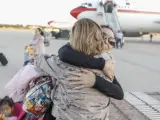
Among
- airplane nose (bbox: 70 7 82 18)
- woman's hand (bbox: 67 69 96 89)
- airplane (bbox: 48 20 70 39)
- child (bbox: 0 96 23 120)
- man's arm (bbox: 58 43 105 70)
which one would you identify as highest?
man's arm (bbox: 58 43 105 70)

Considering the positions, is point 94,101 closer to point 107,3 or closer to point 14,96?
point 14,96

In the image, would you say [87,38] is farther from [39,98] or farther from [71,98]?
[39,98]

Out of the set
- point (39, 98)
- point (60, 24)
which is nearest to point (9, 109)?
point (39, 98)

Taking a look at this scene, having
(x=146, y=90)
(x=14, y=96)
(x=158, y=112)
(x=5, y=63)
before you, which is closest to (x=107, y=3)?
(x=5, y=63)

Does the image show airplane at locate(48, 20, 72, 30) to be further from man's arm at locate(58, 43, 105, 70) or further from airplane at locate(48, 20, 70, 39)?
man's arm at locate(58, 43, 105, 70)

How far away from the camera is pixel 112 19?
116 ft

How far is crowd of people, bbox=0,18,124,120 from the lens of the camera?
268 cm

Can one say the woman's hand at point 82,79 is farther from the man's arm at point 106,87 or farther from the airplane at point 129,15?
the airplane at point 129,15

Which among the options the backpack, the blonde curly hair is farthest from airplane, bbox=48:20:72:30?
the blonde curly hair

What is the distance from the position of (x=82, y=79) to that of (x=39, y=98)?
35cm

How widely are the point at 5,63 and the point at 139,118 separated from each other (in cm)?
865

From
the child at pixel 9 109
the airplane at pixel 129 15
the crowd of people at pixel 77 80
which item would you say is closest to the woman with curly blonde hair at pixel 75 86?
the crowd of people at pixel 77 80

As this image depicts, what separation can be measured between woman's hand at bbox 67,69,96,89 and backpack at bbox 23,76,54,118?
21cm

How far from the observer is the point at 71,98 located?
2723mm
